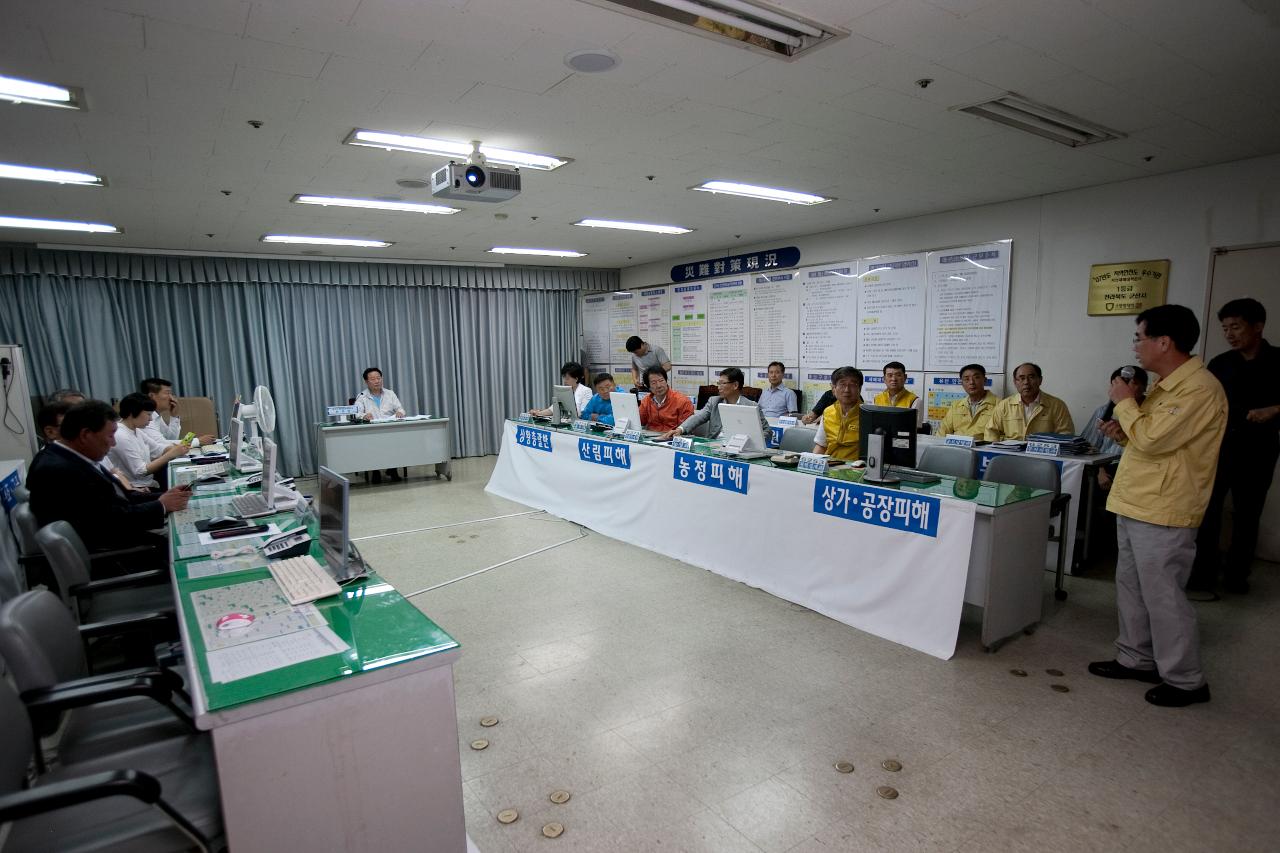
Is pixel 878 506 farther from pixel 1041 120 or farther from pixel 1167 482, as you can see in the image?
pixel 1041 120

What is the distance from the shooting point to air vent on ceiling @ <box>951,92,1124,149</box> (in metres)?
2.98

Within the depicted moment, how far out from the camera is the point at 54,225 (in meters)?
5.12

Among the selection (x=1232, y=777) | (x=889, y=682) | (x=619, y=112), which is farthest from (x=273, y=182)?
(x=1232, y=777)

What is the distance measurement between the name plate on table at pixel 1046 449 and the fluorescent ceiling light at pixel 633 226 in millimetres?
3512

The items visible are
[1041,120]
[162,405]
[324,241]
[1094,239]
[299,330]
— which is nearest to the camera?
[1041,120]

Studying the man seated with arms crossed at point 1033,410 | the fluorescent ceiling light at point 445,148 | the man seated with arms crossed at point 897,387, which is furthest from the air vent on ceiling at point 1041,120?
the fluorescent ceiling light at point 445,148

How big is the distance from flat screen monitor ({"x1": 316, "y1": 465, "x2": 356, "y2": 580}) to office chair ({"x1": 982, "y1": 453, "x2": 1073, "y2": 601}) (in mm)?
3207

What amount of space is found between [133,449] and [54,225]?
227cm

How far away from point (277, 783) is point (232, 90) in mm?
2668

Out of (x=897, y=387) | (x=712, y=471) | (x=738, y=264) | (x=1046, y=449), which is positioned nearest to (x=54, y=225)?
(x=712, y=471)

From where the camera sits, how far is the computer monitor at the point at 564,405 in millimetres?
5547

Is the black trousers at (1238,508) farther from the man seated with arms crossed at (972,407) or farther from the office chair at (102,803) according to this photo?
the office chair at (102,803)

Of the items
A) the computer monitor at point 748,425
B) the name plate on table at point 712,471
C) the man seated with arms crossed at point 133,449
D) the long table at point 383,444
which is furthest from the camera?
the long table at point 383,444

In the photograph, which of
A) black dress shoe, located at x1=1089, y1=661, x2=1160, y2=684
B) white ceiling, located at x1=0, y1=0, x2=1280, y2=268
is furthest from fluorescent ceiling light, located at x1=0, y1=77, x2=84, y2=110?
black dress shoe, located at x1=1089, y1=661, x2=1160, y2=684
